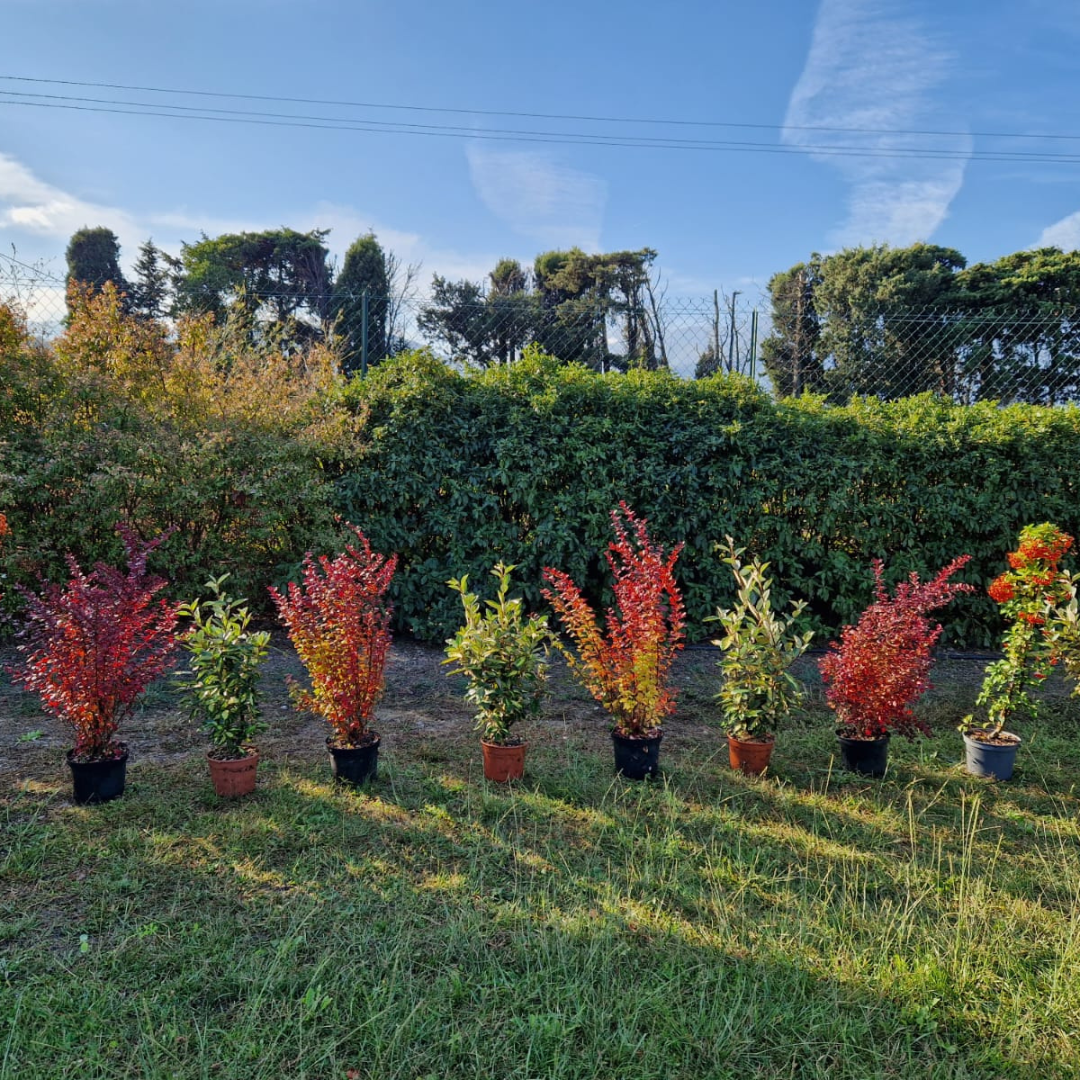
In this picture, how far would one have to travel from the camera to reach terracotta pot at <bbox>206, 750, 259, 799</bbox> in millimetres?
2799

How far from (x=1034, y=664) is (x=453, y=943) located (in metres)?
2.95

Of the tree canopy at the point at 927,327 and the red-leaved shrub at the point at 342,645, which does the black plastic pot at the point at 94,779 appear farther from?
the tree canopy at the point at 927,327

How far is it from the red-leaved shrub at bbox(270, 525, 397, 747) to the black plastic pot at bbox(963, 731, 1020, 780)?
9.15ft

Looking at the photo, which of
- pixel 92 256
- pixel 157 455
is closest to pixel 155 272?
pixel 92 256

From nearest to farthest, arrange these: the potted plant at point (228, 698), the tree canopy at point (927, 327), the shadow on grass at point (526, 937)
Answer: the shadow on grass at point (526, 937) → the potted plant at point (228, 698) → the tree canopy at point (927, 327)

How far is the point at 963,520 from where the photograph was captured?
5.20 metres

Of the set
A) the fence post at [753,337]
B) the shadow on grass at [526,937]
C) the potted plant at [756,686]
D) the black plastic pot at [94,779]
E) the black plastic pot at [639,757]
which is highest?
the fence post at [753,337]

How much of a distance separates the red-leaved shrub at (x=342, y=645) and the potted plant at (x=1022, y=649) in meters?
2.78

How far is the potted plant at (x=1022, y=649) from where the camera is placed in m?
3.17

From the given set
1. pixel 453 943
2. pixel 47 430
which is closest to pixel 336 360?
pixel 47 430

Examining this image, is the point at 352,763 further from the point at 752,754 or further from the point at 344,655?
the point at 752,754

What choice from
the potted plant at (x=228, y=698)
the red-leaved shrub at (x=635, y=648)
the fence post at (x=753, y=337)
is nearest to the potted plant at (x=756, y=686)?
the red-leaved shrub at (x=635, y=648)

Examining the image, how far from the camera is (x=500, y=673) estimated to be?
9.86 feet

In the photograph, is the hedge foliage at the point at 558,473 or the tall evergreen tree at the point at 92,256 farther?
the tall evergreen tree at the point at 92,256
